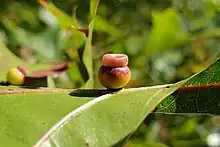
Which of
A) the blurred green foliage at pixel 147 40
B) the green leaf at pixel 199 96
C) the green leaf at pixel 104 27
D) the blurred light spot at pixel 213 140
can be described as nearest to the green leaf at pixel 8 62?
the blurred green foliage at pixel 147 40

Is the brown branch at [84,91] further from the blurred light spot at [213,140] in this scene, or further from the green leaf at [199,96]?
the blurred light spot at [213,140]

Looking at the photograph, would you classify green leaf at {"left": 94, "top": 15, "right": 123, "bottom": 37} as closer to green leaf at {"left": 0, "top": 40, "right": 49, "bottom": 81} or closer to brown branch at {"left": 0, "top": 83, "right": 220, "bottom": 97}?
green leaf at {"left": 0, "top": 40, "right": 49, "bottom": 81}

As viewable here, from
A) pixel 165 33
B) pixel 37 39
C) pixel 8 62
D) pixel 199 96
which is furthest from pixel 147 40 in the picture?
pixel 199 96

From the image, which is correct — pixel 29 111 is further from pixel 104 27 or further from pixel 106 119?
pixel 104 27

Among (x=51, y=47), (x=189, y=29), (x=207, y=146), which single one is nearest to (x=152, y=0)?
(x=189, y=29)

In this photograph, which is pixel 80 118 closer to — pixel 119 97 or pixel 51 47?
pixel 119 97

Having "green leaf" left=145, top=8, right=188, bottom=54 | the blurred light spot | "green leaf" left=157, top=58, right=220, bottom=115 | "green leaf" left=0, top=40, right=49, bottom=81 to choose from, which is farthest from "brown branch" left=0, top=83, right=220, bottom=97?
the blurred light spot
